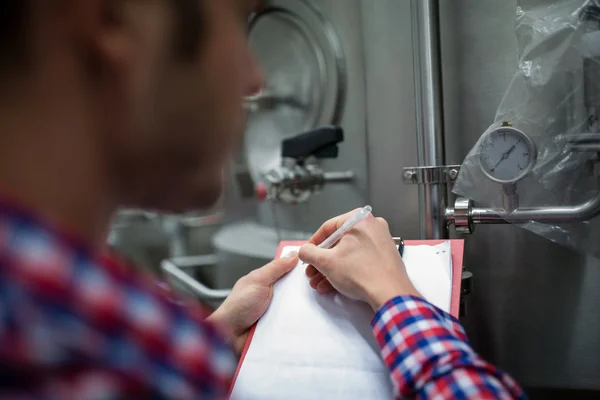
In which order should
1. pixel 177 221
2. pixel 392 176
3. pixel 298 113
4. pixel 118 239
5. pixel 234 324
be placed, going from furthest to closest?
pixel 118 239 → pixel 177 221 → pixel 298 113 → pixel 392 176 → pixel 234 324

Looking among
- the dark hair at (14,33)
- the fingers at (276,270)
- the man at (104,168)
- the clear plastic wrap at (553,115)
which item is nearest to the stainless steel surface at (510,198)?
the clear plastic wrap at (553,115)

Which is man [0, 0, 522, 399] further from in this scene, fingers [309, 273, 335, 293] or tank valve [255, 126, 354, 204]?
tank valve [255, 126, 354, 204]

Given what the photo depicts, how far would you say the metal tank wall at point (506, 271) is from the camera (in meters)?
0.60

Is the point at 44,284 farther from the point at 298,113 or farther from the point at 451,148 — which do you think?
the point at 298,113

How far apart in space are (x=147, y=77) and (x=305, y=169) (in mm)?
575

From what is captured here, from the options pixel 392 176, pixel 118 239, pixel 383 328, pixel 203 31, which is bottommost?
pixel 118 239

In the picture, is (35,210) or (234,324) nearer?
(35,210)

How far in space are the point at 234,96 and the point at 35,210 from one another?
110mm

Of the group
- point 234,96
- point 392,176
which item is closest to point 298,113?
point 392,176

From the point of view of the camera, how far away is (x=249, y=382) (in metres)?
0.48

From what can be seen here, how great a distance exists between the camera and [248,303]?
538 mm

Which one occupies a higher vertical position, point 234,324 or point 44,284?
point 44,284

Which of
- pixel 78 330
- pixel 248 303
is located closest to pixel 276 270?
pixel 248 303

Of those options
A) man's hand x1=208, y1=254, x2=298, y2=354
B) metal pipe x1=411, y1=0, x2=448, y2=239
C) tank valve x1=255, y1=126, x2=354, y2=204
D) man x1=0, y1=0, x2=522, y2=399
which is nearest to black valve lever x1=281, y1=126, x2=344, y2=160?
tank valve x1=255, y1=126, x2=354, y2=204
